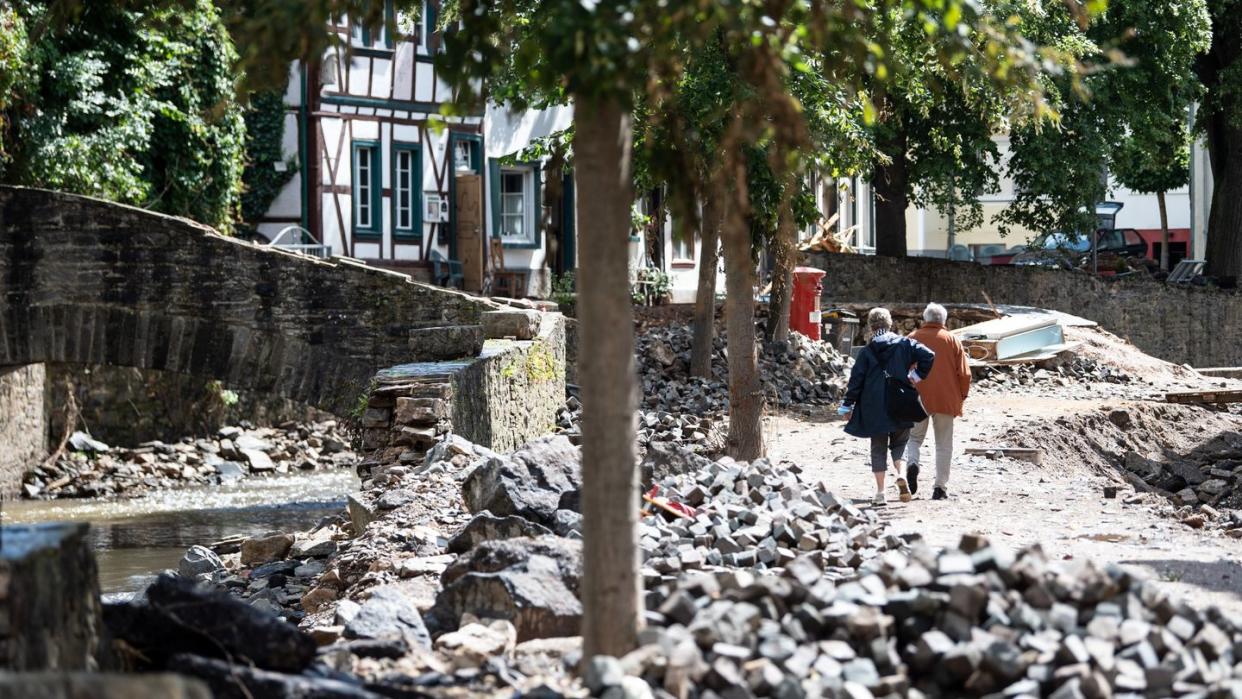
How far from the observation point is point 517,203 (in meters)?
32.2

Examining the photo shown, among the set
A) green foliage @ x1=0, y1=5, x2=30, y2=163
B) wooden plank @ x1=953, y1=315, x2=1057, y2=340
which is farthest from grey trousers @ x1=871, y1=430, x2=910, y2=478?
wooden plank @ x1=953, y1=315, x2=1057, y2=340

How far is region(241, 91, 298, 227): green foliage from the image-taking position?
27.3 m

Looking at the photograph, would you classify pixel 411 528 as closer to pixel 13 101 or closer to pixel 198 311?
Result: pixel 198 311

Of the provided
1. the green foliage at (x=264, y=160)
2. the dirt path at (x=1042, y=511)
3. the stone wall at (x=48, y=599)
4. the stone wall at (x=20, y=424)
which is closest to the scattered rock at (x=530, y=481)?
the dirt path at (x=1042, y=511)

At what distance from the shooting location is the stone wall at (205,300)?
1830 centimetres

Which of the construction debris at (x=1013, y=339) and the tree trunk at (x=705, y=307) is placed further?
the construction debris at (x=1013, y=339)

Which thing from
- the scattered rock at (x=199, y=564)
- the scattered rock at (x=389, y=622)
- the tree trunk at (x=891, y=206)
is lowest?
the scattered rock at (x=199, y=564)

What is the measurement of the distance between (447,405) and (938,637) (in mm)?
8283

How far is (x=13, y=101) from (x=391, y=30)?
1437cm

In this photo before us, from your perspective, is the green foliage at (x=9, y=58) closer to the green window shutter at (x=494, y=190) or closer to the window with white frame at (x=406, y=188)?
the window with white frame at (x=406, y=188)

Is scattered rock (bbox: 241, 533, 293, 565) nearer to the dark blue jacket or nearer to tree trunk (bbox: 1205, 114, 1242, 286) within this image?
the dark blue jacket

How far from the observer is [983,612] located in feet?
19.1

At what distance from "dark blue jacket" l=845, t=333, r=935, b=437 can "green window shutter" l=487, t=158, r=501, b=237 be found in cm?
1896

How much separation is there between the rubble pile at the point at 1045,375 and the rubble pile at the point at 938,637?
60.0 ft
